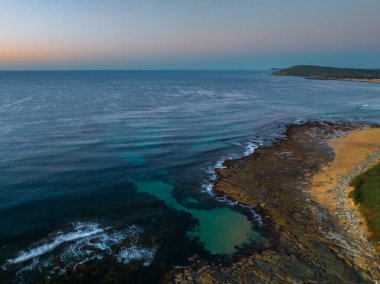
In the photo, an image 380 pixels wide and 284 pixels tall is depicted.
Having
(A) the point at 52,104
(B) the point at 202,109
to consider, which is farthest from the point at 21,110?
(B) the point at 202,109

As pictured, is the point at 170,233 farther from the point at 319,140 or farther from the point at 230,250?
the point at 319,140

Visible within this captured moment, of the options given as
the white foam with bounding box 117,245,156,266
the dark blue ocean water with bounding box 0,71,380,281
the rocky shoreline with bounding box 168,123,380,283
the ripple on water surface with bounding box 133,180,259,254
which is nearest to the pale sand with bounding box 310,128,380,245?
the rocky shoreline with bounding box 168,123,380,283

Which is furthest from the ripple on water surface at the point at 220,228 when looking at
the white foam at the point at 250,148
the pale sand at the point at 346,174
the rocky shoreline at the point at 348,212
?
the white foam at the point at 250,148

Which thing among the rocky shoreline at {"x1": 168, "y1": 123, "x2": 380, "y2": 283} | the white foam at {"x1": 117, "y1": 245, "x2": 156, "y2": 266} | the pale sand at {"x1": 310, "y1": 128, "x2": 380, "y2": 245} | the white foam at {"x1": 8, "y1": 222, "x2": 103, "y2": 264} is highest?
the pale sand at {"x1": 310, "y1": 128, "x2": 380, "y2": 245}

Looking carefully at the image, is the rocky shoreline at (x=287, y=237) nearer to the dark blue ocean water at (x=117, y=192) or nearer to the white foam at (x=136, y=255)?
the dark blue ocean water at (x=117, y=192)

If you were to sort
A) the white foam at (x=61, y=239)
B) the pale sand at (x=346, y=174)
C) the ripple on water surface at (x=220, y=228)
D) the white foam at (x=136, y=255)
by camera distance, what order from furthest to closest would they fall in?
the pale sand at (x=346, y=174), the ripple on water surface at (x=220, y=228), the white foam at (x=61, y=239), the white foam at (x=136, y=255)

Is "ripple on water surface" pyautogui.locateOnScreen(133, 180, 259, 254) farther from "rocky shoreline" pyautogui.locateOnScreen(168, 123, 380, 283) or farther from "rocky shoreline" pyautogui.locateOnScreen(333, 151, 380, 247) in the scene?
"rocky shoreline" pyautogui.locateOnScreen(333, 151, 380, 247)
